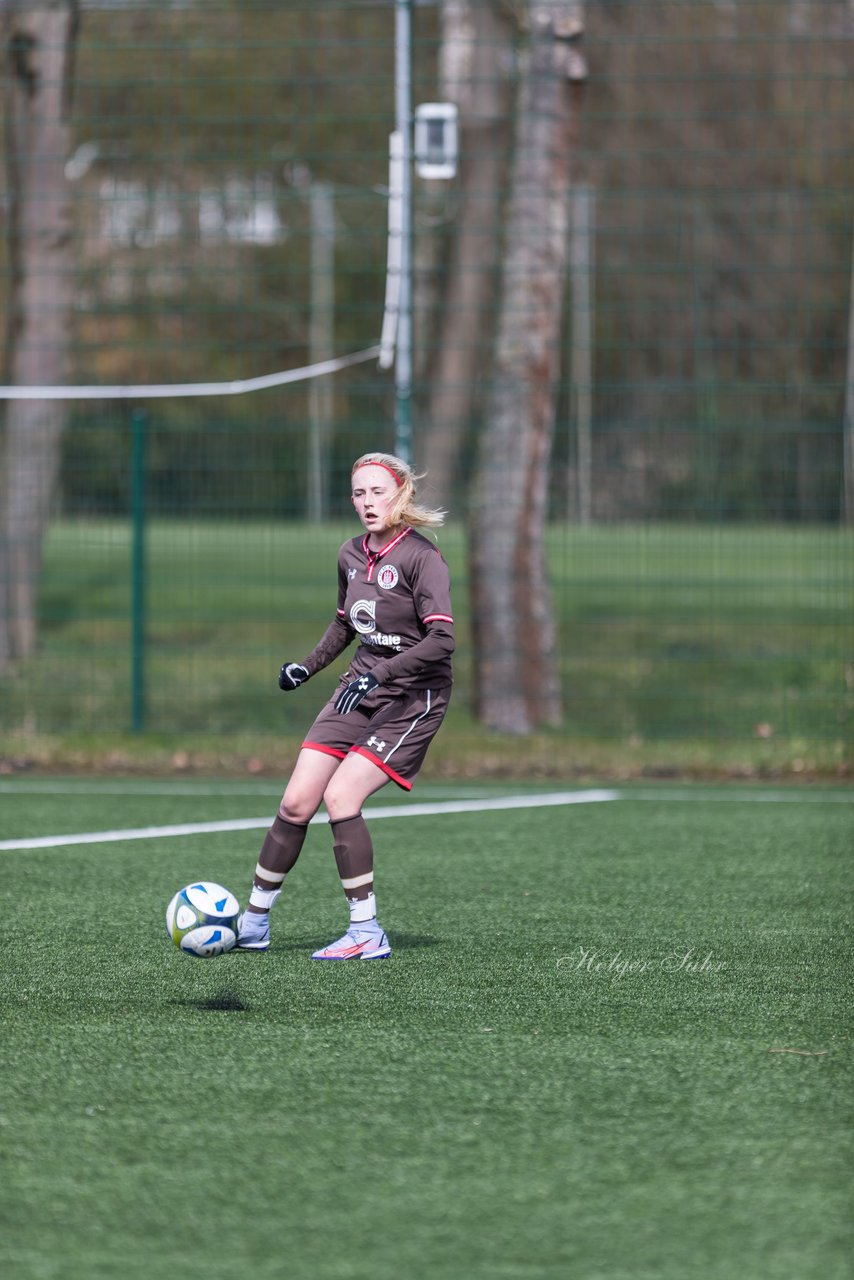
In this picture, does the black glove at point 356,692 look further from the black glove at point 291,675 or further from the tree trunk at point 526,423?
the tree trunk at point 526,423

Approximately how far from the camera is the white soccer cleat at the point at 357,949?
→ 20.0 ft

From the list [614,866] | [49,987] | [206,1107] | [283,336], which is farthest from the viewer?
[283,336]

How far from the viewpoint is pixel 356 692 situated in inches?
232

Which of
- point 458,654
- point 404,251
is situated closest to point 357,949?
point 404,251

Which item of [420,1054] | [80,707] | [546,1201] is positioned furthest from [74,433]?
[546,1201]

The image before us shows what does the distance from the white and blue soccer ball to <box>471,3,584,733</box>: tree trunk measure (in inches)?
252

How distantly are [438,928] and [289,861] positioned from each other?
771 millimetres

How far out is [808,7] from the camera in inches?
616

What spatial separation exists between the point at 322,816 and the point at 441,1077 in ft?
16.0

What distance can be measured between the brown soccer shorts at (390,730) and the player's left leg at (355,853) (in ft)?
0.20

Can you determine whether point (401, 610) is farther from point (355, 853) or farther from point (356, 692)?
point (355, 853)

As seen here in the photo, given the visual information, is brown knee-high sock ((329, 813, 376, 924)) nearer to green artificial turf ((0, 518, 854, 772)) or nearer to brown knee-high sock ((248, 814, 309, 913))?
brown knee-high sock ((248, 814, 309, 913))

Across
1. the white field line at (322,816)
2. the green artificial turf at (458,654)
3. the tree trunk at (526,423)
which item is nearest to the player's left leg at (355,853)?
the white field line at (322,816)

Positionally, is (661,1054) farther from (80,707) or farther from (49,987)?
(80,707)
